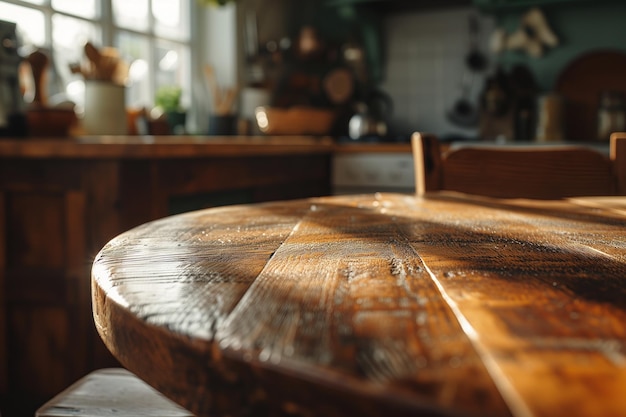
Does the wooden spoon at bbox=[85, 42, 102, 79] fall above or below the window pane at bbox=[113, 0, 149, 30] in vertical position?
below

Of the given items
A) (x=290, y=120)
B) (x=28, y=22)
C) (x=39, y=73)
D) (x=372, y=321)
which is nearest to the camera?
(x=372, y=321)

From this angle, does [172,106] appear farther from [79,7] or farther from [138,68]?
[79,7]

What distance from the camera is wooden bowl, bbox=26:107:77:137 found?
2049mm

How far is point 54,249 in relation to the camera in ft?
5.98

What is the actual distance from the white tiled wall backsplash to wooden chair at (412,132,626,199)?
8.59ft

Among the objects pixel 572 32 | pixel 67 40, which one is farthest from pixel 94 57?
pixel 572 32

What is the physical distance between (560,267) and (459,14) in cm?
363

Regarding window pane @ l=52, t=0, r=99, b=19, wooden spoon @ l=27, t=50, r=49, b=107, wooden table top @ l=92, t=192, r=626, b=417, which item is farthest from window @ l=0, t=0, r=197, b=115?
wooden table top @ l=92, t=192, r=626, b=417

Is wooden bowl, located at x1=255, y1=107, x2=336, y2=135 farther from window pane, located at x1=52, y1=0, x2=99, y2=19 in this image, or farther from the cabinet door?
the cabinet door

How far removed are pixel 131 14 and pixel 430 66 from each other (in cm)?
176

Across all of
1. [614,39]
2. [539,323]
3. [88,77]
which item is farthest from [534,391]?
[614,39]

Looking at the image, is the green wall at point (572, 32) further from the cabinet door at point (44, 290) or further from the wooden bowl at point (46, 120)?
the cabinet door at point (44, 290)

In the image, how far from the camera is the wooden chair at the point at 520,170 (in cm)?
126

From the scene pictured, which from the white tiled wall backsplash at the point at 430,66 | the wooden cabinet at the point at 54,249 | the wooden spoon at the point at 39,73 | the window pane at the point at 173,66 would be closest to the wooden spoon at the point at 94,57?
the wooden spoon at the point at 39,73
